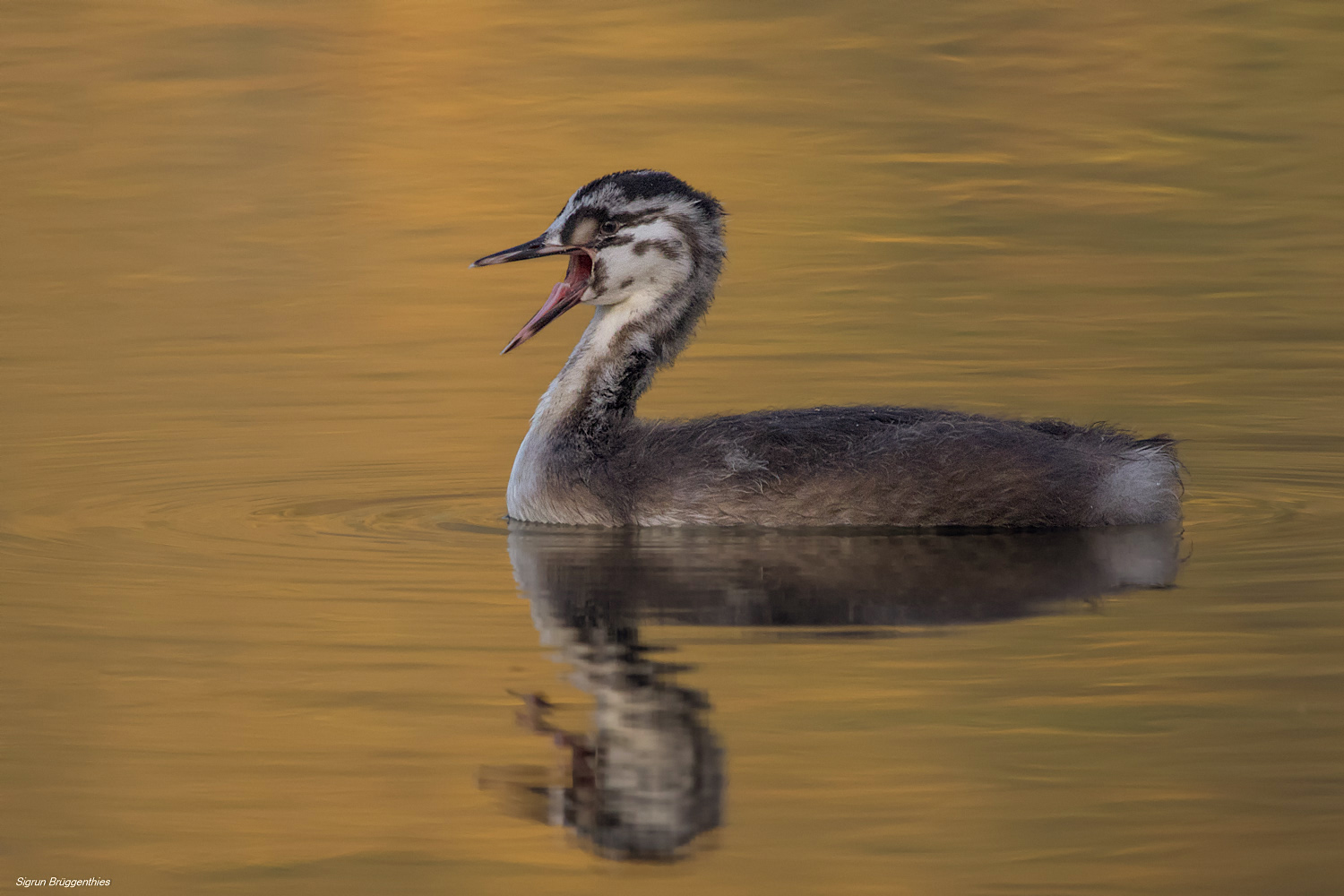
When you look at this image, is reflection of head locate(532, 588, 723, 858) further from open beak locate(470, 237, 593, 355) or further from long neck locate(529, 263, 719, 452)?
open beak locate(470, 237, 593, 355)

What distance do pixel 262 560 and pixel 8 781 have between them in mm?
2783

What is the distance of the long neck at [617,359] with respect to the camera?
398 inches

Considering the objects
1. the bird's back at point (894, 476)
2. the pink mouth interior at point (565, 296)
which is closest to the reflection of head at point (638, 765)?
the bird's back at point (894, 476)

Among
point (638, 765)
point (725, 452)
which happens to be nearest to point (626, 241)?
point (725, 452)

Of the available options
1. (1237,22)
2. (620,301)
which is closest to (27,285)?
(620,301)

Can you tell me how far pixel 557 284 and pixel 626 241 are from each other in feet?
1.19

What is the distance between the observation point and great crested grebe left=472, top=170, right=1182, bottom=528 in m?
9.35

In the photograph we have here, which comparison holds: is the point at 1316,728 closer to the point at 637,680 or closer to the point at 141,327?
the point at 637,680

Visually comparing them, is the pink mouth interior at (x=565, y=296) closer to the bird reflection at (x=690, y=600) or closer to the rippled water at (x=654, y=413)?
the rippled water at (x=654, y=413)

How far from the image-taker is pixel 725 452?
948 centimetres

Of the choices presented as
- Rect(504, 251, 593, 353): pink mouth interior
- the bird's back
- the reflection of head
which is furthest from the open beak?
the reflection of head

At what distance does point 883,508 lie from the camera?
369 inches

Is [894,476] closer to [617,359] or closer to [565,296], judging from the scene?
[617,359]

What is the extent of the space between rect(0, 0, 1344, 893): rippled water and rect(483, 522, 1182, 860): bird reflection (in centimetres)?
3
